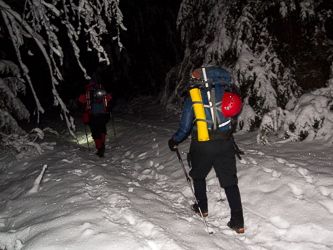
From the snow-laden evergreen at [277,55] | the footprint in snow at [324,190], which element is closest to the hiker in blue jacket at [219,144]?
the footprint in snow at [324,190]

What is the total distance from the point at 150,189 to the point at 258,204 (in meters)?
1.94

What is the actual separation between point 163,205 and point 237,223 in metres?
1.14

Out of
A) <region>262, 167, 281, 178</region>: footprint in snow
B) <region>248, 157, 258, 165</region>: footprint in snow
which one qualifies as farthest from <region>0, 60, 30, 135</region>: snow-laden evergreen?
<region>262, 167, 281, 178</region>: footprint in snow

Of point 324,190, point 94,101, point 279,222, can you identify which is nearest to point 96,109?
point 94,101

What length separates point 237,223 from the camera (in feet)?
9.09

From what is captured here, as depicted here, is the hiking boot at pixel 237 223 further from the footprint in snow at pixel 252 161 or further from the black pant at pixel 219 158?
the footprint in snow at pixel 252 161

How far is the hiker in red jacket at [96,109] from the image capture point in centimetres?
635

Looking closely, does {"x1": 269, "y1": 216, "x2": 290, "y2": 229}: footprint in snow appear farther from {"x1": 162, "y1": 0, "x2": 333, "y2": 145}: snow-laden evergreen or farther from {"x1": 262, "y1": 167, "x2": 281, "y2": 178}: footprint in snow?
{"x1": 162, "y1": 0, "x2": 333, "y2": 145}: snow-laden evergreen

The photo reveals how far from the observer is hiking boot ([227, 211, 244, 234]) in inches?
109

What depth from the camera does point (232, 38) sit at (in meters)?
7.17

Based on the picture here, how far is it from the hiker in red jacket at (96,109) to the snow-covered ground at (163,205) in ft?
5.05

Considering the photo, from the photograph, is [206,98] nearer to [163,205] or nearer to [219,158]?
[219,158]

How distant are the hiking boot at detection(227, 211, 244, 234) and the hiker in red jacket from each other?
463 cm

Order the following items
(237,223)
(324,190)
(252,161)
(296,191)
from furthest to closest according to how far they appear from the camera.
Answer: (252,161) < (296,191) < (324,190) < (237,223)
